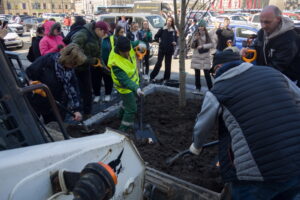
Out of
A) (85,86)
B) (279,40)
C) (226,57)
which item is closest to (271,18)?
(279,40)

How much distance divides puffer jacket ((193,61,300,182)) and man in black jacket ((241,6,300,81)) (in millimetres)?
1860

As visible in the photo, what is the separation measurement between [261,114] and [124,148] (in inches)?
36.0

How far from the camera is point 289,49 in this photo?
3.61m

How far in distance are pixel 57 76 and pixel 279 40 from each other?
9.58 feet

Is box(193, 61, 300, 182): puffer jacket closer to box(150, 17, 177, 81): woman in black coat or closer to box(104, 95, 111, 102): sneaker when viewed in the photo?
box(104, 95, 111, 102): sneaker

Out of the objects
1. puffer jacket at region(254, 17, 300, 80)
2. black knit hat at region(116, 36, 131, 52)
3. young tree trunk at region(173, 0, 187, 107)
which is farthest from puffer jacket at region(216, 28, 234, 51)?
black knit hat at region(116, 36, 131, 52)

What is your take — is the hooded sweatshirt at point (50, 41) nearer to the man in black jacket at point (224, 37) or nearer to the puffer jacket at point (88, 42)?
the puffer jacket at point (88, 42)

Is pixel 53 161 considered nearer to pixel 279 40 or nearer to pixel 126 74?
pixel 126 74

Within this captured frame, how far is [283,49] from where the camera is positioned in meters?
3.64

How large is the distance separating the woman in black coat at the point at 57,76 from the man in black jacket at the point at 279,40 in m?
2.43

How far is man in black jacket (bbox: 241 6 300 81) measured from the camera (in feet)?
11.7

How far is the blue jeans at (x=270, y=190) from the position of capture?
1.79 metres

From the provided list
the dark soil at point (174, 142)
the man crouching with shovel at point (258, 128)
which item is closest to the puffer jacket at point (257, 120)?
the man crouching with shovel at point (258, 128)

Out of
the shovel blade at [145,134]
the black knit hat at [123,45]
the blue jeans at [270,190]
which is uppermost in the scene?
the black knit hat at [123,45]
